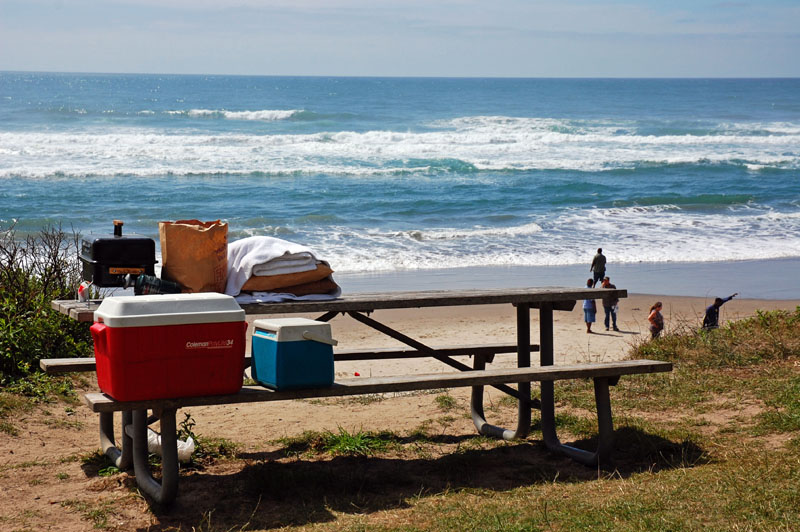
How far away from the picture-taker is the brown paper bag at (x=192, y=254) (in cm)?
481

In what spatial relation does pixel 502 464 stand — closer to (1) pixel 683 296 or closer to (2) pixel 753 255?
(1) pixel 683 296

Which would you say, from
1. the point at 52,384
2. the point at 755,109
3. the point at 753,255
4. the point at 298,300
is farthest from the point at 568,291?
the point at 755,109

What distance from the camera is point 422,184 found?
1223 inches

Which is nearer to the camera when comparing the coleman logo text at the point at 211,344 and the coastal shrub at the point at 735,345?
the coleman logo text at the point at 211,344

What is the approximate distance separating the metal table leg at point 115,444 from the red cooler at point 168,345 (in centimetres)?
88

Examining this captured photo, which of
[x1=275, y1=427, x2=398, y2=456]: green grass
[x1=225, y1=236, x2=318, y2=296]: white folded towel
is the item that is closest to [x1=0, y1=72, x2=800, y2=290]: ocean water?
[x1=275, y1=427, x2=398, y2=456]: green grass

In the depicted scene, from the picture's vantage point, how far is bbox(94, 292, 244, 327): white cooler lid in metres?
4.18

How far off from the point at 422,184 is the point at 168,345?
88.8ft

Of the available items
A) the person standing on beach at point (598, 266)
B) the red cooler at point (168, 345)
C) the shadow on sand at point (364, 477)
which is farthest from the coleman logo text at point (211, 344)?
the person standing on beach at point (598, 266)

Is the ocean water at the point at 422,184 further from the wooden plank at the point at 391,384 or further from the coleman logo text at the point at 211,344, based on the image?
the coleman logo text at the point at 211,344

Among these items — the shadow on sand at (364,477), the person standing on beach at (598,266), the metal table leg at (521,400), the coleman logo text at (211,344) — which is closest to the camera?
the coleman logo text at (211,344)

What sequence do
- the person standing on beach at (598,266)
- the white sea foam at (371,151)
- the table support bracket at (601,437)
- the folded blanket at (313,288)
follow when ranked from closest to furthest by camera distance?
the folded blanket at (313,288) < the table support bracket at (601,437) < the person standing on beach at (598,266) < the white sea foam at (371,151)

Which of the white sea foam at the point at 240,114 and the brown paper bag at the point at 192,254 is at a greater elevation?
the white sea foam at the point at 240,114

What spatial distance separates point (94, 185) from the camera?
29.2 m
